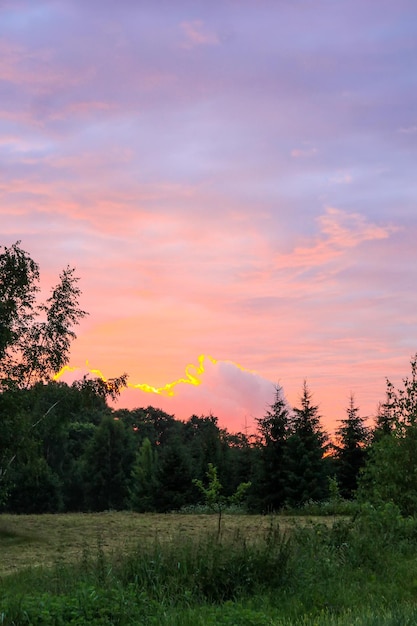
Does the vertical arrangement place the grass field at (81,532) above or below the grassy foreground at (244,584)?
below

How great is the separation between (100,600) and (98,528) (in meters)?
16.8

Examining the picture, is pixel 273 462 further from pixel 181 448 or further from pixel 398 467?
pixel 398 467

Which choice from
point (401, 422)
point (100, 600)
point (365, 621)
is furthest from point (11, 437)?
point (365, 621)

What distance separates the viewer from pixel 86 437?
73.6 metres

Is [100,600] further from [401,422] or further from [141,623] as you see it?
[401,422]

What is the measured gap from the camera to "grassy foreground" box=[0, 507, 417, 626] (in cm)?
748

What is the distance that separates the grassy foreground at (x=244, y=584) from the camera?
24.5 ft

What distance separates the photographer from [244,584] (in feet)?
31.0

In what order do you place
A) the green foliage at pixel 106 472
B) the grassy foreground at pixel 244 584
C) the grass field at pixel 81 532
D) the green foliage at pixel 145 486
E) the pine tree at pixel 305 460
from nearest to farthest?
the grassy foreground at pixel 244 584
the grass field at pixel 81 532
the pine tree at pixel 305 460
the green foliage at pixel 145 486
the green foliage at pixel 106 472

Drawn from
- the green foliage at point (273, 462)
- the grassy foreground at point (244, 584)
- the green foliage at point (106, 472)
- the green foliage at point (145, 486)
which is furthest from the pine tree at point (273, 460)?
the green foliage at point (106, 472)

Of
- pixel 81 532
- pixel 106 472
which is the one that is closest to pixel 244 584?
pixel 81 532

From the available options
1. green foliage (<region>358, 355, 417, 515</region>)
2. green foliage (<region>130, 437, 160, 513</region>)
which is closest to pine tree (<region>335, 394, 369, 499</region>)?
green foliage (<region>130, 437, 160, 513</region>)

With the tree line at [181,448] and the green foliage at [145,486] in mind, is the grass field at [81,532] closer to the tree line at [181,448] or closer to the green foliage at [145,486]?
the tree line at [181,448]

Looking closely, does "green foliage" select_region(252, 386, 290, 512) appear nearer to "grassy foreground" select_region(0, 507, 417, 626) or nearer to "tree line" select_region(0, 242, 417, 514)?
"tree line" select_region(0, 242, 417, 514)
